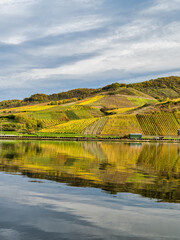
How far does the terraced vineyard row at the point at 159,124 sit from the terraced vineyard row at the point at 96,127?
51.5 ft

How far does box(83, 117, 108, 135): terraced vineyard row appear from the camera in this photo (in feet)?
404

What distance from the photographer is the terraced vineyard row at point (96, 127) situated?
123 m

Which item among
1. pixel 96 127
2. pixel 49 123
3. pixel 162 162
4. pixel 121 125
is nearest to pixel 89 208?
pixel 162 162

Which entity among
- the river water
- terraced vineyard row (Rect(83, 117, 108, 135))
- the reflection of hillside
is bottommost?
the reflection of hillside

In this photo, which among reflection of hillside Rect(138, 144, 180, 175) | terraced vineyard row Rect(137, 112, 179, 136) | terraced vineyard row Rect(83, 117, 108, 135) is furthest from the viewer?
terraced vineyard row Rect(137, 112, 179, 136)

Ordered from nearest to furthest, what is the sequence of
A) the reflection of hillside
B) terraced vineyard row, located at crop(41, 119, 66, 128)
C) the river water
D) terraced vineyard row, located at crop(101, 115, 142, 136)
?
the river water → the reflection of hillside → terraced vineyard row, located at crop(101, 115, 142, 136) → terraced vineyard row, located at crop(41, 119, 66, 128)

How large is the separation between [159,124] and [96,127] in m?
26.0

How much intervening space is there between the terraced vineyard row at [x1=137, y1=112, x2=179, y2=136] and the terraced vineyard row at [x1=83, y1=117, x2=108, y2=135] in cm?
1570

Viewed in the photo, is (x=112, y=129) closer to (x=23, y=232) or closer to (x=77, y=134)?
(x=77, y=134)

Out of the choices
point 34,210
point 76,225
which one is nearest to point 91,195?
point 34,210

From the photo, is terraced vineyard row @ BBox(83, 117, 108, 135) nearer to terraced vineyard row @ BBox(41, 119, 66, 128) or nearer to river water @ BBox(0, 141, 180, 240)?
terraced vineyard row @ BBox(41, 119, 66, 128)

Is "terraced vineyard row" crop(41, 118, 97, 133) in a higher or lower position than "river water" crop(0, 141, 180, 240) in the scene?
higher

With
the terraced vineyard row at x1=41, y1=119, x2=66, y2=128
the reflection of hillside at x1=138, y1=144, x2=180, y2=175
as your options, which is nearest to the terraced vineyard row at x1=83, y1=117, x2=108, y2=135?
the terraced vineyard row at x1=41, y1=119, x2=66, y2=128

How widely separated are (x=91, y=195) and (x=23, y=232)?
6150 millimetres
